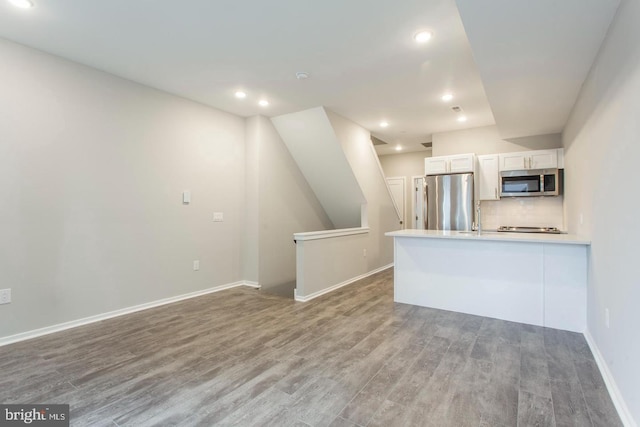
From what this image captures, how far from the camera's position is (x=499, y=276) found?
11.4 feet

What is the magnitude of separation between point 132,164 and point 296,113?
2.40 meters

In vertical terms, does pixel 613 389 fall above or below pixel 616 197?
below

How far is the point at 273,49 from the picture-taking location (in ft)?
9.85

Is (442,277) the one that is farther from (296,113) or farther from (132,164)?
(132,164)

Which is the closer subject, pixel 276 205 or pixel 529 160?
pixel 529 160

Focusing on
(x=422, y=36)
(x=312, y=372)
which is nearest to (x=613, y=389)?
(x=312, y=372)

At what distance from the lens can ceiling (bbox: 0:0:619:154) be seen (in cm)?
231

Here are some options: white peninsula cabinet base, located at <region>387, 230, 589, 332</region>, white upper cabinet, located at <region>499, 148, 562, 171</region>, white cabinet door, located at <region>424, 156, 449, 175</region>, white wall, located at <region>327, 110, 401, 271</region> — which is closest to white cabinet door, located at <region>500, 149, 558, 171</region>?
white upper cabinet, located at <region>499, 148, 562, 171</region>

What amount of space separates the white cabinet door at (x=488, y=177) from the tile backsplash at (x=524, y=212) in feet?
1.16

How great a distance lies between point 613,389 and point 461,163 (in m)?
3.99

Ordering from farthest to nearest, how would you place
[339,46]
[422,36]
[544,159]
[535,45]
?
[544,159] < [339,46] < [422,36] < [535,45]

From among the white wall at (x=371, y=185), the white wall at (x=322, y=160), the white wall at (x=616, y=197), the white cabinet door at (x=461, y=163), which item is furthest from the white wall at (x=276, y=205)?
the white wall at (x=616, y=197)

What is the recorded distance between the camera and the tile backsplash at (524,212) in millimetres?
5074

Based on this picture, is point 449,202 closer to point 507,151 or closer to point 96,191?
point 507,151
